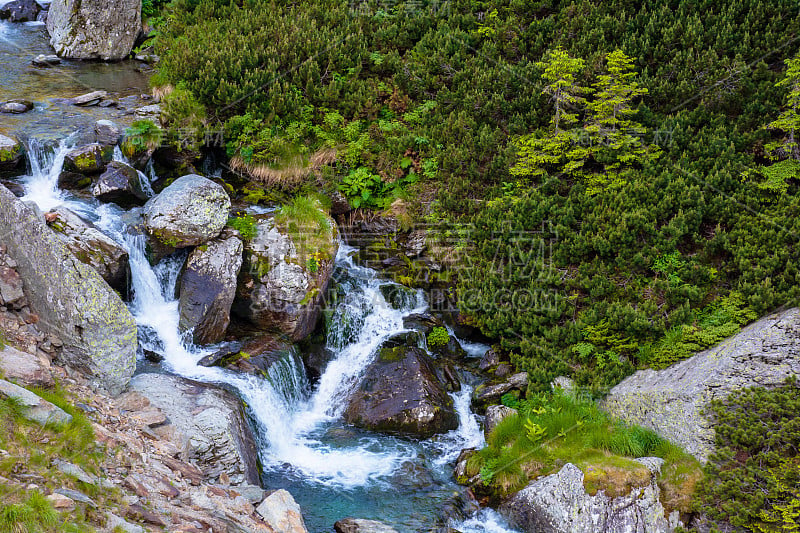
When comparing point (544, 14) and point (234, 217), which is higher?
point (544, 14)

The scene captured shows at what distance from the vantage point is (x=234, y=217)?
12.9 meters

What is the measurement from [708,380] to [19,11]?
2821cm

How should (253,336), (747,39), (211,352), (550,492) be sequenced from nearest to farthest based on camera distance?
(550,492)
(211,352)
(253,336)
(747,39)

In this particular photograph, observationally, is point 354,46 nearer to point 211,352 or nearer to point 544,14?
point 544,14

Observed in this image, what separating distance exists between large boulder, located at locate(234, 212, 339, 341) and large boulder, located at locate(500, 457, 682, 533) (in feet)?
20.0

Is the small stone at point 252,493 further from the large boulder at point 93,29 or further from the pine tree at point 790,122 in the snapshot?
the large boulder at point 93,29

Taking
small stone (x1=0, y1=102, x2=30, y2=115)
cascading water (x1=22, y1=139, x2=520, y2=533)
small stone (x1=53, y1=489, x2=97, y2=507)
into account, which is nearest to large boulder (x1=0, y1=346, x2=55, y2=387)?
small stone (x1=53, y1=489, x2=97, y2=507)

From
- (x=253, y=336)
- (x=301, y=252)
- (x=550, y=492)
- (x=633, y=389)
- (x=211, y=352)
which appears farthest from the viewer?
(x=301, y=252)

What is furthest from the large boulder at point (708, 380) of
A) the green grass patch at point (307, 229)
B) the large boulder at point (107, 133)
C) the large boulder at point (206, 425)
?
the large boulder at point (107, 133)

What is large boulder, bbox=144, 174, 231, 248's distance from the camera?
1135 centimetres

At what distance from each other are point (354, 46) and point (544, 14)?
6.26m

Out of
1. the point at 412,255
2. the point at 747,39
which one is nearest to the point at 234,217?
the point at 412,255

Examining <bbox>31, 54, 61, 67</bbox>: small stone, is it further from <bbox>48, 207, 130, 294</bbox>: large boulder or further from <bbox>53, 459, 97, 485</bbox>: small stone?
<bbox>53, 459, 97, 485</bbox>: small stone

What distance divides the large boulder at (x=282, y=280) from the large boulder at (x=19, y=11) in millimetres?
18417
